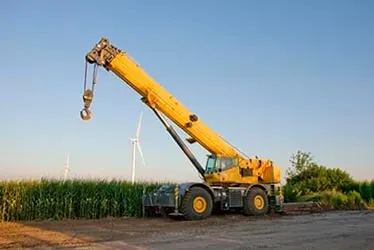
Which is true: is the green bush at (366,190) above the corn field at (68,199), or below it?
above

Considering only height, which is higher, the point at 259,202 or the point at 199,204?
the point at 259,202

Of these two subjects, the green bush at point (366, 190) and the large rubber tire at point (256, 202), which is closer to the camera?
Answer: the large rubber tire at point (256, 202)

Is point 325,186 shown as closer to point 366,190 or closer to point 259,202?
point 366,190

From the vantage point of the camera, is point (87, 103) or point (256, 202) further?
point (256, 202)

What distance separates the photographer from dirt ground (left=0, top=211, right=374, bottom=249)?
45.6 feet

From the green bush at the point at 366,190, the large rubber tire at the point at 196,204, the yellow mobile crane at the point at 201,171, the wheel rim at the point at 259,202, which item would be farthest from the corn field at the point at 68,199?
the green bush at the point at 366,190

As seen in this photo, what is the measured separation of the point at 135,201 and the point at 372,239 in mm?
13943

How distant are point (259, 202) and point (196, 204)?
3828 mm

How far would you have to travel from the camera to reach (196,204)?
22.9 m

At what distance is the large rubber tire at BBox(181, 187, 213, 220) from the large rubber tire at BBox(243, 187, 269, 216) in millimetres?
2274

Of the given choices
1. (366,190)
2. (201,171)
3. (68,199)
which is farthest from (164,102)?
(366,190)

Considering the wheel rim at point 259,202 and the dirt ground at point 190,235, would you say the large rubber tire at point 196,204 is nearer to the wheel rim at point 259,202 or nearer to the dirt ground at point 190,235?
the dirt ground at point 190,235

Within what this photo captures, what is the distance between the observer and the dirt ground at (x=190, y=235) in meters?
13.9

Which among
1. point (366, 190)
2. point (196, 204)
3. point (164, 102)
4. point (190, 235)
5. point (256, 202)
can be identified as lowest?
point (190, 235)
